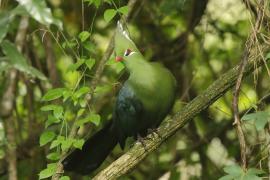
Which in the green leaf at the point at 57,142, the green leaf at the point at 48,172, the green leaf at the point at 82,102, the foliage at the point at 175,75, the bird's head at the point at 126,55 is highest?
the bird's head at the point at 126,55

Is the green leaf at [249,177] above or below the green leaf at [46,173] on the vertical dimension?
below

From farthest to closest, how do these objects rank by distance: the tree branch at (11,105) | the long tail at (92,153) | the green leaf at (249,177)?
the long tail at (92,153) < the tree branch at (11,105) < the green leaf at (249,177)

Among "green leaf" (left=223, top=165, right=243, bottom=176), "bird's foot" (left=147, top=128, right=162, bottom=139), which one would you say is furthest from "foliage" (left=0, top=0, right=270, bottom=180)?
"green leaf" (left=223, top=165, right=243, bottom=176)

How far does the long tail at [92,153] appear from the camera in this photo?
10.6 feet

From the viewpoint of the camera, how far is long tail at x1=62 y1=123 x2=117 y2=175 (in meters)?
3.22

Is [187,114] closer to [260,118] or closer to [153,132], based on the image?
[153,132]

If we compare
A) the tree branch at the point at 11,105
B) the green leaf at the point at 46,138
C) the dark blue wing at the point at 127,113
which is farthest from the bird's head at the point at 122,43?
the tree branch at the point at 11,105

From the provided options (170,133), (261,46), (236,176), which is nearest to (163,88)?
(170,133)

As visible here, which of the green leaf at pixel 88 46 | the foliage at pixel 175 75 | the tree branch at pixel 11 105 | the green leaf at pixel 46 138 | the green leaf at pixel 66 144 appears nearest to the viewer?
the green leaf at pixel 66 144

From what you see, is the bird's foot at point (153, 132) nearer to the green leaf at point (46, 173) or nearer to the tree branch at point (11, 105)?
the green leaf at point (46, 173)

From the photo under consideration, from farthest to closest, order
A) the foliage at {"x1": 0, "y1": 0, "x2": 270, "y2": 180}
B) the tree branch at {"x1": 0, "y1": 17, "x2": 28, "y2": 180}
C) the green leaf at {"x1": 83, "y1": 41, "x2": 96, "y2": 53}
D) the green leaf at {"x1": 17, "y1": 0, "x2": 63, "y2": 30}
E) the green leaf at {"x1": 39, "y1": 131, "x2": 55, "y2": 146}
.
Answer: the foliage at {"x1": 0, "y1": 0, "x2": 270, "y2": 180}, the tree branch at {"x1": 0, "y1": 17, "x2": 28, "y2": 180}, the green leaf at {"x1": 83, "y1": 41, "x2": 96, "y2": 53}, the green leaf at {"x1": 39, "y1": 131, "x2": 55, "y2": 146}, the green leaf at {"x1": 17, "y1": 0, "x2": 63, "y2": 30}

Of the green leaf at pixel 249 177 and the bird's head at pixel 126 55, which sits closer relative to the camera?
the green leaf at pixel 249 177

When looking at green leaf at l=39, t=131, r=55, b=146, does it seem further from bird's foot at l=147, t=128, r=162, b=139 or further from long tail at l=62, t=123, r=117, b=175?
bird's foot at l=147, t=128, r=162, b=139

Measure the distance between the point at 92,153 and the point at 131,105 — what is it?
38 centimetres
